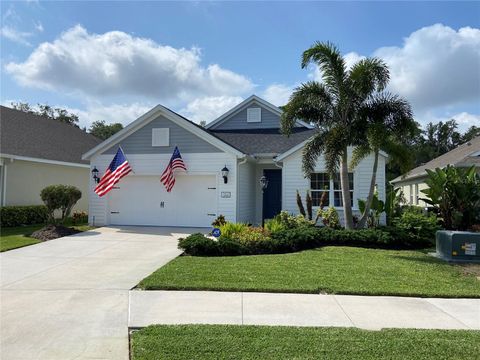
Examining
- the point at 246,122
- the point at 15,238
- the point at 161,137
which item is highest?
the point at 246,122

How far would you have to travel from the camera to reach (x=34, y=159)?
1681 centimetres

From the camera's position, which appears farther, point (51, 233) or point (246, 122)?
point (246, 122)

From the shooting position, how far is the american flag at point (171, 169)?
1508 cm

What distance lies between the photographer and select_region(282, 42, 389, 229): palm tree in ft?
39.2

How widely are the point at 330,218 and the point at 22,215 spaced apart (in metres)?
12.5

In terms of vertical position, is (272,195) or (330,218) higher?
(272,195)

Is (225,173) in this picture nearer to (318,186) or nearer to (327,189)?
(318,186)

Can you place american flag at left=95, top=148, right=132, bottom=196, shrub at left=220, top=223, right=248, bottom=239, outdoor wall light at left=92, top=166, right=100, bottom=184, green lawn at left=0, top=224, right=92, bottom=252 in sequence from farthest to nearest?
outdoor wall light at left=92, top=166, right=100, bottom=184 < american flag at left=95, top=148, right=132, bottom=196 < shrub at left=220, top=223, right=248, bottom=239 < green lawn at left=0, top=224, right=92, bottom=252

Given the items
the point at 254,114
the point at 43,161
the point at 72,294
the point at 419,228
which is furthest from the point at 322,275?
the point at 43,161

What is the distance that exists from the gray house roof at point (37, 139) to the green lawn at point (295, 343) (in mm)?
14159

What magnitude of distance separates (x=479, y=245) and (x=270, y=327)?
7056mm

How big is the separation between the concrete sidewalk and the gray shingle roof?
11.3 m

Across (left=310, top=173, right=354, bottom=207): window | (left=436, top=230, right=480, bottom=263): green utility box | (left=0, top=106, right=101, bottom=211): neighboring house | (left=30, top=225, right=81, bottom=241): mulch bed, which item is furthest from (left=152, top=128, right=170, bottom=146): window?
(left=436, top=230, right=480, bottom=263): green utility box

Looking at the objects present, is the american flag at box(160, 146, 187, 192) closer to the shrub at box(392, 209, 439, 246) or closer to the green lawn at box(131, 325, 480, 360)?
the shrub at box(392, 209, 439, 246)
